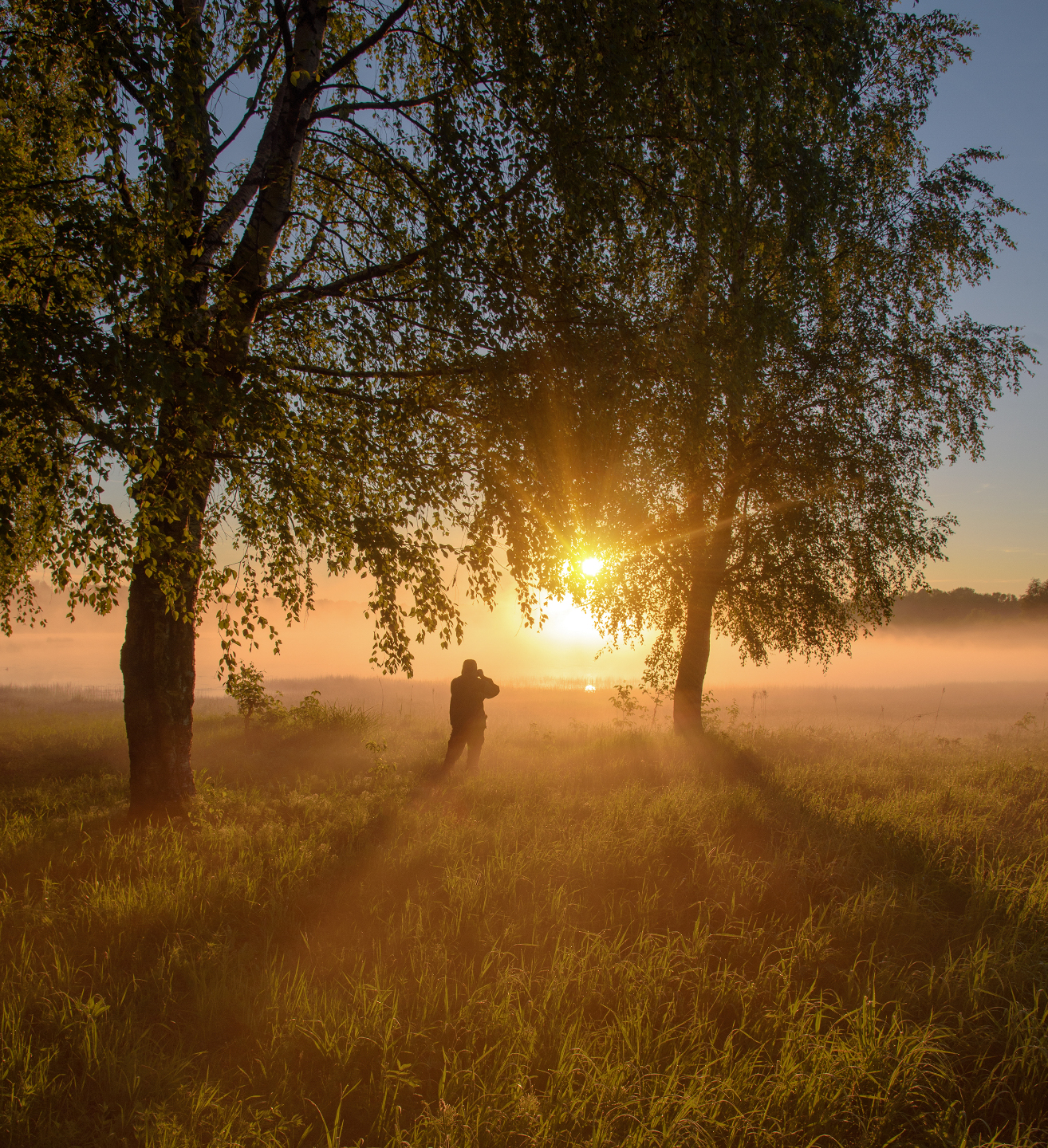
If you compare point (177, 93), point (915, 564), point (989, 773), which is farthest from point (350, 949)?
point (915, 564)

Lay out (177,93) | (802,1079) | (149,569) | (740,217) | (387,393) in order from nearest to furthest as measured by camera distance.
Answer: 1. (802,1079)
2. (177,93)
3. (149,569)
4. (740,217)
5. (387,393)

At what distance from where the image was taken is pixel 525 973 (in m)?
3.59

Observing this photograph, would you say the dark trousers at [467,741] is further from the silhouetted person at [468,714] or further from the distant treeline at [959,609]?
the distant treeline at [959,609]

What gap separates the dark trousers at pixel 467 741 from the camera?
9.91m

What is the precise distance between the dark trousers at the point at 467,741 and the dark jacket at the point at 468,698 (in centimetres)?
8

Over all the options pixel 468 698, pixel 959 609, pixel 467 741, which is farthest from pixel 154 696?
pixel 959 609

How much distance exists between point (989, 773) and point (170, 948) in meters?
11.1

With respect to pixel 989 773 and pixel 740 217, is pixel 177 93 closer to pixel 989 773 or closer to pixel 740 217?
pixel 740 217

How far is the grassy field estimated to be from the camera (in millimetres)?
2623

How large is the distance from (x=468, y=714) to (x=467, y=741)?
58cm

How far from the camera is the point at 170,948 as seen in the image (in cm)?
377

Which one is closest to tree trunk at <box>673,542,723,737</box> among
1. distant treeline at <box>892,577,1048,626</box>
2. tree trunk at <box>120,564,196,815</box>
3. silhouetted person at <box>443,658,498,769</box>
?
silhouetted person at <box>443,658,498,769</box>

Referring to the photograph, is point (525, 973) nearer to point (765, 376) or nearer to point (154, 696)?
point (154, 696)

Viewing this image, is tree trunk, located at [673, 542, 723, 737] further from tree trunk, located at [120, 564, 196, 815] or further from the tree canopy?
tree trunk, located at [120, 564, 196, 815]
